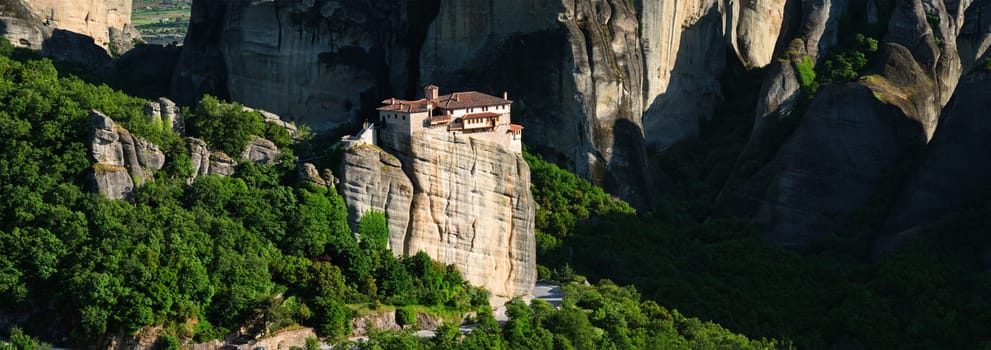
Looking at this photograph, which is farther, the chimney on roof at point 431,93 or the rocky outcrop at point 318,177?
the chimney on roof at point 431,93

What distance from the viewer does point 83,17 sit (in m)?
112

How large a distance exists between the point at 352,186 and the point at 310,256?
3.14 m

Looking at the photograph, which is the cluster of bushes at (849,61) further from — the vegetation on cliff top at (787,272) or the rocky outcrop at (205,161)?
the rocky outcrop at (205,161)

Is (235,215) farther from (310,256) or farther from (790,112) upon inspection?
(790,112)

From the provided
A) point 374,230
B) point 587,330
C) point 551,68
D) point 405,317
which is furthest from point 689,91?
point 405,317

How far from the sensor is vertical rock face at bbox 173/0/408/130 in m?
105

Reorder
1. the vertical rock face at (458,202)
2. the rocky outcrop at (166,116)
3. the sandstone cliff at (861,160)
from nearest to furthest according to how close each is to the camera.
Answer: the vertical rock face at (458,202) → the rocky outcrop at (166,116) → the sandstone cliff at (861,160)

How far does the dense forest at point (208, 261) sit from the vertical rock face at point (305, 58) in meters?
10.5

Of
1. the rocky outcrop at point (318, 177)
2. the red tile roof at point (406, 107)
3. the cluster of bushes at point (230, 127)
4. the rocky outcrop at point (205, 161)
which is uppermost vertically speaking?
the red tile roof at point (406, 107)

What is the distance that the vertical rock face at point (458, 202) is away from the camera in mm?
90625

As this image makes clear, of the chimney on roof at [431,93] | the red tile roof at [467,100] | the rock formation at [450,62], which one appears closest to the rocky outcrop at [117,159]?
the chimney on roof at [431,93]

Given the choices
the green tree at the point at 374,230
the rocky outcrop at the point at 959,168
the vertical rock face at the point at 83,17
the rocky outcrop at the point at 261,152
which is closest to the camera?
the green tree at the point at 374,230

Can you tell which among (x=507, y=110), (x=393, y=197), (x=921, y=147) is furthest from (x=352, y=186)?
(x=921, y=147)

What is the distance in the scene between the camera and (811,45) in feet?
382
